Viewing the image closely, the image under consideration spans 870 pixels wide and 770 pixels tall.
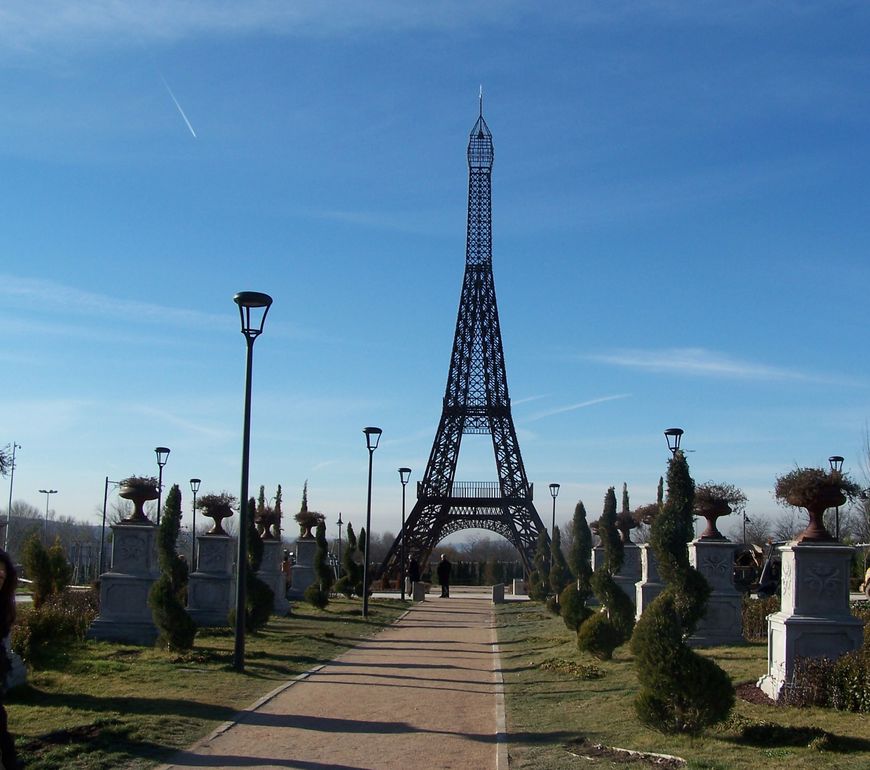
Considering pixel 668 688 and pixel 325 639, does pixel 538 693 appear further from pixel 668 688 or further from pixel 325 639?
pixel 325 639

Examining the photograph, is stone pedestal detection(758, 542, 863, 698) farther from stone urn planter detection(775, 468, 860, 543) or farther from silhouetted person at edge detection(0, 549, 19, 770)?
silhouetted person at edge detection(0, 549, 19, 770)

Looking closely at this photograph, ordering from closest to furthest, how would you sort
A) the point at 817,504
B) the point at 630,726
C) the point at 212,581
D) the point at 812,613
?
the point at 630,726 < the point at 812,613 < the point at 817,504 < the point at 212,581

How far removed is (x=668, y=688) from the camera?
8.64 metres

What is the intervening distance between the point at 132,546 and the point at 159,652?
253 cm

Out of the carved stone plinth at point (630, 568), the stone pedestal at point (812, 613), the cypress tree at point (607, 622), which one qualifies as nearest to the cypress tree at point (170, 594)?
the cypress tree at point (607, 622)

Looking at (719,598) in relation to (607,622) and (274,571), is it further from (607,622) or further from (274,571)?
(274,571)

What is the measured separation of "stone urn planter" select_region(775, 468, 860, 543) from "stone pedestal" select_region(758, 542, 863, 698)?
21 centimetres

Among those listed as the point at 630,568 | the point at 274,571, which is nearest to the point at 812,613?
the point at 630,568

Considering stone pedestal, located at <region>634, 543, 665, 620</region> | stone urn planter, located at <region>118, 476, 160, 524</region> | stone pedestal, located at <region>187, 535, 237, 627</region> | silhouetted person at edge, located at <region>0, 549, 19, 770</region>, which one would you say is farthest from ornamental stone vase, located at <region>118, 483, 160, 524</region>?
silhouetted person at edge, located at <region>0, 549, 19, 770</region>

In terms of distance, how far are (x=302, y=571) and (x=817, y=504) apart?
23180 mm

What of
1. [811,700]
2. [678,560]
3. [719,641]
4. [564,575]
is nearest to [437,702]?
[678,560]

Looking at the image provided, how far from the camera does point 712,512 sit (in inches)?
619

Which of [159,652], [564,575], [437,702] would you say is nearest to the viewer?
[437,702]

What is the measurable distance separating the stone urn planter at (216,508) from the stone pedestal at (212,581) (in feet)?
0.88
